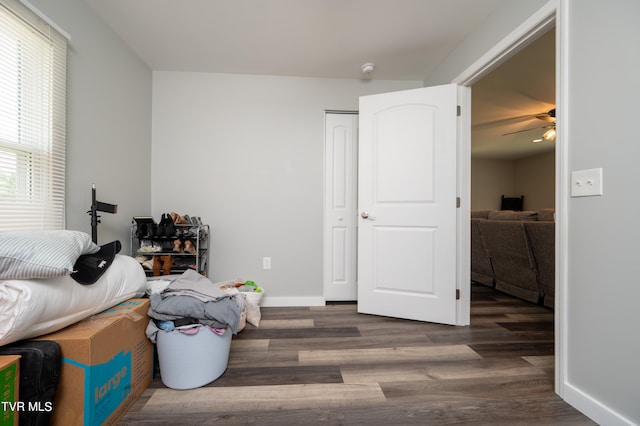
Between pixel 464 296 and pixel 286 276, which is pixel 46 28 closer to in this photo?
pixel 286 276

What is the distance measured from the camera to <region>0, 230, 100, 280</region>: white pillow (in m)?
0.87

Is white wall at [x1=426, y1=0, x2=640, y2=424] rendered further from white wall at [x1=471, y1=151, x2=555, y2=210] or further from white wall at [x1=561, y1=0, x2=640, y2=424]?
white wall at [x1=471, y1=151, x2=555, y2=210]

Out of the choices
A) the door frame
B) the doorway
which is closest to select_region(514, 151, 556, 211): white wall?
the doorway

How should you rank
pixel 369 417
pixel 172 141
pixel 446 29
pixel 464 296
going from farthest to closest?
pixel 172 141 < pixel 464 296 < pixel 446 29 < pixel 369 417

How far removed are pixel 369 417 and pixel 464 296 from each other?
140 cm

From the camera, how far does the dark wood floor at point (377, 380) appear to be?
3.83 feet

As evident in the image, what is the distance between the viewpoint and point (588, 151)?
118 centimetres

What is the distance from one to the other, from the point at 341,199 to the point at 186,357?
1889 millimetres

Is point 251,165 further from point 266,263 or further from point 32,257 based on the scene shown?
point 32,257

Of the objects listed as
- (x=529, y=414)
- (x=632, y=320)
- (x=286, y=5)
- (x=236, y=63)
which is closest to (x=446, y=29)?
(x=286, y=5)

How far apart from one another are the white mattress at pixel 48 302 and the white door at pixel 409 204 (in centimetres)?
183

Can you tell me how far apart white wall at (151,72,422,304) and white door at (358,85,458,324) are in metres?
0.51

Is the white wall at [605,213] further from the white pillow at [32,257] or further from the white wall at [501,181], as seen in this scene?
the white wall at [501,181]

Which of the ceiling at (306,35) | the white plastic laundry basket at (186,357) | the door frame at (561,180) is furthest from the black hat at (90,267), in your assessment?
the door frame at (561,180)
